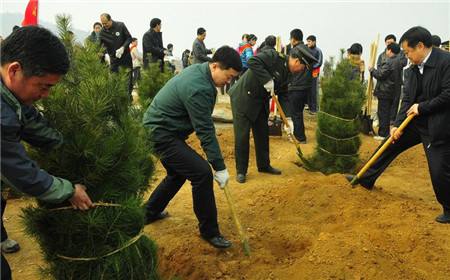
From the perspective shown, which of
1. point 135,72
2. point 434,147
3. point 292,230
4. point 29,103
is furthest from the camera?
point 135,72

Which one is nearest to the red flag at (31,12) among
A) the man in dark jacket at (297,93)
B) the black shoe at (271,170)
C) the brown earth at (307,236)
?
the brown earth at (307,236)

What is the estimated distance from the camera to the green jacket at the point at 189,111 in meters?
3.51

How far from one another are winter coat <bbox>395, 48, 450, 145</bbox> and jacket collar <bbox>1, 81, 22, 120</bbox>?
3975 millimetres

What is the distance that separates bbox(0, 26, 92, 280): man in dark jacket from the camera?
190 centimetres

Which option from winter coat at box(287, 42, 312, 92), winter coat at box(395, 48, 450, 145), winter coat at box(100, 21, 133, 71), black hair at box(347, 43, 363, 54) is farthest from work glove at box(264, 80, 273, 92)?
black hair at box(347, 43, 363, 54)

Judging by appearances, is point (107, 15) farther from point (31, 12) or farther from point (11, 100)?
point (11, 100)

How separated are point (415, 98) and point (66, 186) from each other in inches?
158

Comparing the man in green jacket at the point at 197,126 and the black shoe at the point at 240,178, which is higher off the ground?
the man in green jacket at the point at 197,126

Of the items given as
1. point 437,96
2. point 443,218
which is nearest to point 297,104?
point 437,96

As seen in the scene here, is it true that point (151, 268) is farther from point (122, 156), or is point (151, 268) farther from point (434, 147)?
point (434, 147)

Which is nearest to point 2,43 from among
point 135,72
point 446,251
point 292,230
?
point 292,230

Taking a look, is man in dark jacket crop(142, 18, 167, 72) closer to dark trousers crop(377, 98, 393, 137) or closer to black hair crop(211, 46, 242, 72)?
dark trousers crop(377, 98, 393, 137)

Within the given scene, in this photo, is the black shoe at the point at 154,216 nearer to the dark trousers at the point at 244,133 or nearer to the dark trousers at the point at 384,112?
the dark trousers at the point at 244,133

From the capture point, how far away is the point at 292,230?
13.6ft
